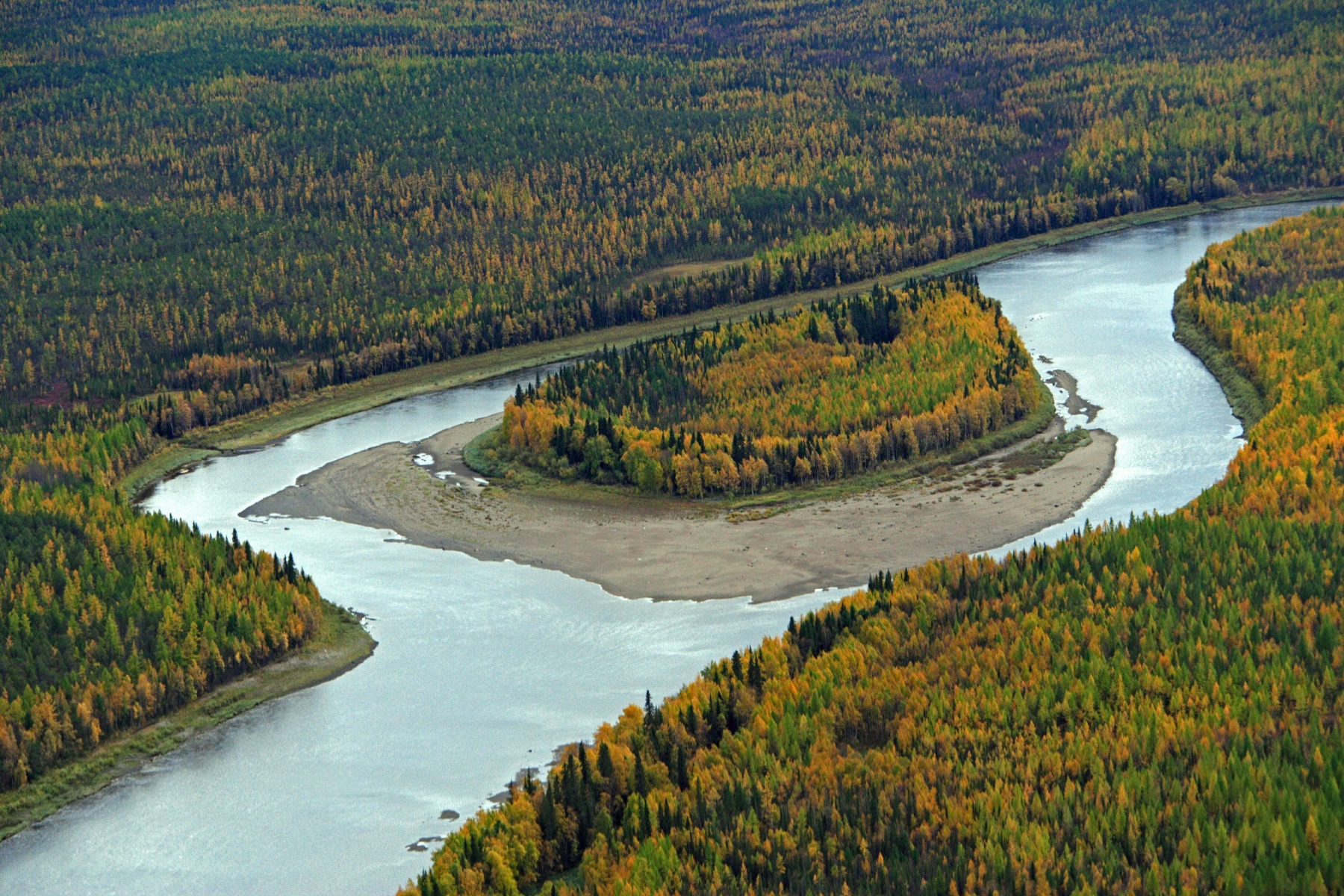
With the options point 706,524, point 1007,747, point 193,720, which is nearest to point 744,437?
point 706,524

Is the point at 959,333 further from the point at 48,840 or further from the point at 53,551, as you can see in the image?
the point at 48,840

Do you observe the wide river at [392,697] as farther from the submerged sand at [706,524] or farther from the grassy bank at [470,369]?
the grassy bank at [470,369]

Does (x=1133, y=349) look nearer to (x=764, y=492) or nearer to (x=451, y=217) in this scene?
(x=764, y=492)

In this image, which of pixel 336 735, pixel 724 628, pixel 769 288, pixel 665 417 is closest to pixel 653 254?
pixel 769 288

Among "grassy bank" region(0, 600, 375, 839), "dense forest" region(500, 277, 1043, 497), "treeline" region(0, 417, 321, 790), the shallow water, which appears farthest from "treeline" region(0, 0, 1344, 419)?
"grassy bank" region(0, 600, 375, 839)

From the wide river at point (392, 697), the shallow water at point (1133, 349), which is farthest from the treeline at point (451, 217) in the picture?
the wide river at point (392, 697)

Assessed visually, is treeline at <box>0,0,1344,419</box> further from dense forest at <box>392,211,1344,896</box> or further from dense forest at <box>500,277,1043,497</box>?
dense forest at <box>392,211,1344,896</box>

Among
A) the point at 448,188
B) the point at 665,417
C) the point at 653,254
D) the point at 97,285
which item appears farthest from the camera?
the point at 448,188
